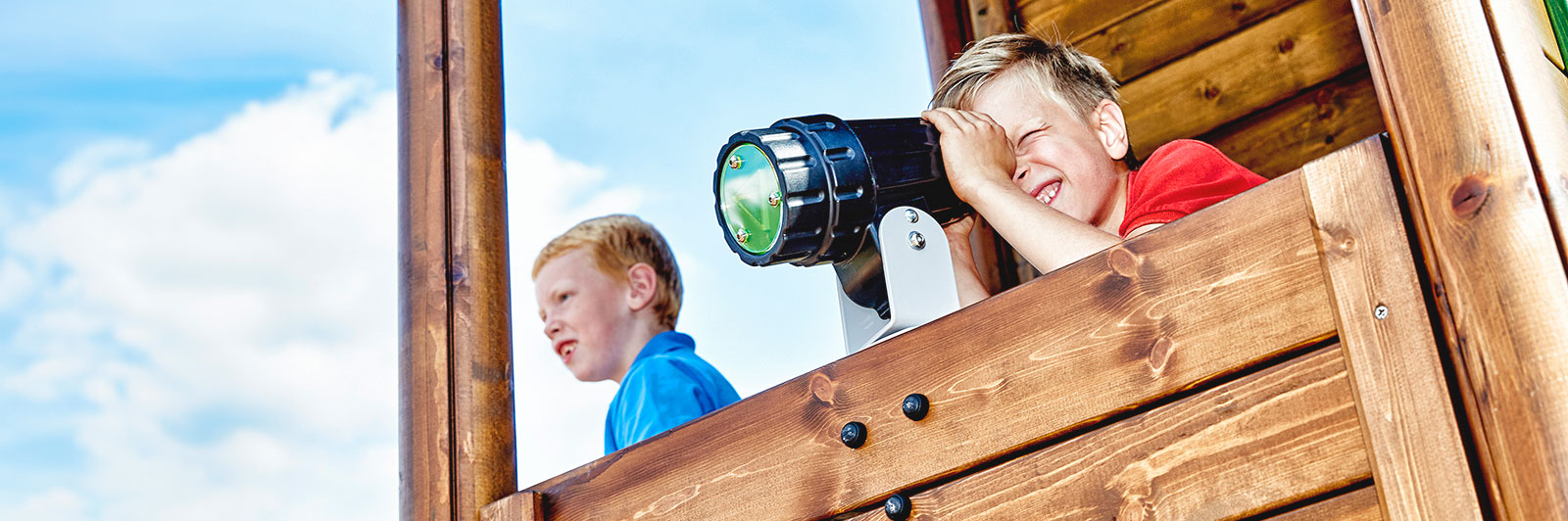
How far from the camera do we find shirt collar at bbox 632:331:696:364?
7.06 feet

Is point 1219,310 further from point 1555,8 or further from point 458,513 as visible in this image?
point 458,513

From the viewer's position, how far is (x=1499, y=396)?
0.80 meters

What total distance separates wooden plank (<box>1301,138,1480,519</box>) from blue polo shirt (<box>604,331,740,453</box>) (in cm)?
107

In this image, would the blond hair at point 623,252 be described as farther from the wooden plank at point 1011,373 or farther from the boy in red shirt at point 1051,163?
the wooden plank at point 1011,373

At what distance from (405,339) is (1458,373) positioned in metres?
1.11

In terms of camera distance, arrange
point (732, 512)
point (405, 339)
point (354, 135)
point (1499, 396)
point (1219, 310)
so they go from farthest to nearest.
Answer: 1. point (354, 135)
2. point (405, 339)
3. point (732, 512)
4. point (1219, 310)
5. point (1499, 396)

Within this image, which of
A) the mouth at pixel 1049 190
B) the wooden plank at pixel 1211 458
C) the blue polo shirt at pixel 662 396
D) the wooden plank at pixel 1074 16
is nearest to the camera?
the wooden plank at pixel 1211 458

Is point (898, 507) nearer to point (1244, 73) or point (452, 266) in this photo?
point (452, 266)

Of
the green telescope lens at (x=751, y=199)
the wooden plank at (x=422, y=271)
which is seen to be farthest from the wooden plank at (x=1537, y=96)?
the wooden plank at (x=422, y=271)

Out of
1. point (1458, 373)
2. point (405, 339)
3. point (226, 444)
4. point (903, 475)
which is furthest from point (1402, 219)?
point (226, 444)

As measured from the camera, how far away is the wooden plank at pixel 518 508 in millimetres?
1374

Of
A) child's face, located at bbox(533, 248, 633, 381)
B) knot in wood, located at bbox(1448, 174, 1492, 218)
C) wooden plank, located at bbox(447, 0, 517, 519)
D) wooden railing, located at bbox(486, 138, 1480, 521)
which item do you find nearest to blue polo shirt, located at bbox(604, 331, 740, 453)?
child's face, located at bbox(533, 248, 633, 381)

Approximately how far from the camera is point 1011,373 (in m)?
1.07

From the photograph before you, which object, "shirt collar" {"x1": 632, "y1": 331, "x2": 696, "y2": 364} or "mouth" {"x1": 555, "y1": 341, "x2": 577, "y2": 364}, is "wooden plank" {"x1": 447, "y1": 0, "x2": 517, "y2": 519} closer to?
"shirt collar" {"x1": 632, "y1": 331, "x2": 696, "y2": 364}
